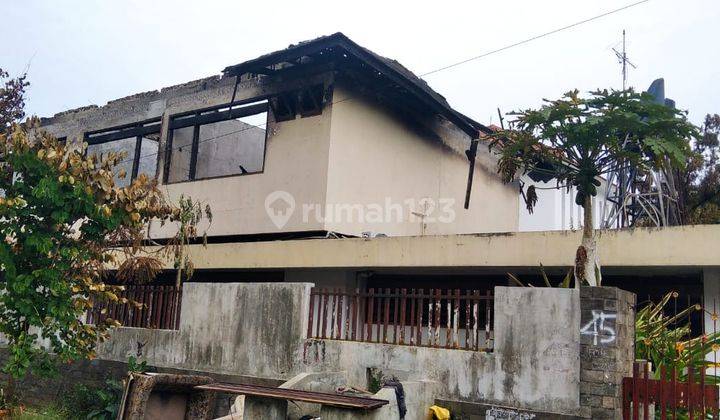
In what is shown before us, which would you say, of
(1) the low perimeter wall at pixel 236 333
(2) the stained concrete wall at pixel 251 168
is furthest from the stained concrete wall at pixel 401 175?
(1) the low perimeter wall at pixel 236 333

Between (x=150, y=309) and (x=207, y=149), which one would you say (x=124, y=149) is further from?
(x=150, y=309)

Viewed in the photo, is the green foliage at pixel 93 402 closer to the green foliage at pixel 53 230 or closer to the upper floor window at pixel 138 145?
the green foliage at pixel 53 230

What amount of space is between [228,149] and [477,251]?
7413 mm

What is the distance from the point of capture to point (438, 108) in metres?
15.3

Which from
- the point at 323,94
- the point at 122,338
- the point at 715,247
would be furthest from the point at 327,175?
the point at 715,247

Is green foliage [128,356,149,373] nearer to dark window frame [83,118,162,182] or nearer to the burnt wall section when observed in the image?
the burnt wall section

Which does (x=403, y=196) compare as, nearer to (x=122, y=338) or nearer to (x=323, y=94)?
(x=323, y=94)

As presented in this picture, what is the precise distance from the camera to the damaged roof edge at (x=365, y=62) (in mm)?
12914

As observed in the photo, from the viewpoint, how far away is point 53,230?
10438 mm

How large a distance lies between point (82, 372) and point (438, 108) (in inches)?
349

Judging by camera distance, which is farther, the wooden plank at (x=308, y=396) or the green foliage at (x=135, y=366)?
the green foliage at (x=135, y=366)

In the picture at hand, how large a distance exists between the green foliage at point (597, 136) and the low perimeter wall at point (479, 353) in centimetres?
160
